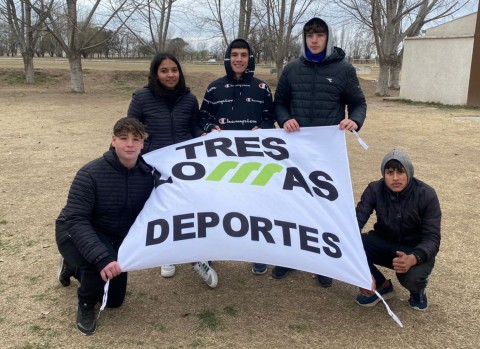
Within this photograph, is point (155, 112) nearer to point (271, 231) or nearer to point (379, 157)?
point (271, 231)

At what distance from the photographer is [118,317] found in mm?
3180

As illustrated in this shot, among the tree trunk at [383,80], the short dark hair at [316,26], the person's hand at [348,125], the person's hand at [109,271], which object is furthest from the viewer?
the tree trunk at [383,80]

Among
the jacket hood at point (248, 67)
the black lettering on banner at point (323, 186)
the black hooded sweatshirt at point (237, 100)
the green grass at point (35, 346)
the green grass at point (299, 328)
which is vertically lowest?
the green grass at point (299, 328)

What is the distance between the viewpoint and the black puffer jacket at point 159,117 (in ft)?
12.1

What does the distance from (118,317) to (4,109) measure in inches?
549

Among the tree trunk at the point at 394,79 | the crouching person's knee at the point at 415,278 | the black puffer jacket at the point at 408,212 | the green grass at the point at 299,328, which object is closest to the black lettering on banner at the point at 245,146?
the black puffer jacket at the point at 408,212

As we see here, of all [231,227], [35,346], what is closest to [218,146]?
[231,227]

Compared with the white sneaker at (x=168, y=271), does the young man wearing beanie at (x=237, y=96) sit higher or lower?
higher

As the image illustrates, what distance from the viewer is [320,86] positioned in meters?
3.59

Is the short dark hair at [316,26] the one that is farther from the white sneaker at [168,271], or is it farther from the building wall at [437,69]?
the building wall at [437,69]

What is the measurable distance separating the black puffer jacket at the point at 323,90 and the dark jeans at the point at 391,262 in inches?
36.0

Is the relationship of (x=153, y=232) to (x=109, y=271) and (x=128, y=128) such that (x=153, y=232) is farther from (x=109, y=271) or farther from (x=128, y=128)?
(x=128, y=128)

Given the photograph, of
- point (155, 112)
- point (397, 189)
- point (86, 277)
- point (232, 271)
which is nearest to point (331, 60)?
point (397, 189)

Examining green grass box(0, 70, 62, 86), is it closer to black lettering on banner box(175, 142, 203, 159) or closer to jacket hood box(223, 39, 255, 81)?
jacket hood box(223, 39, 255, 81)
